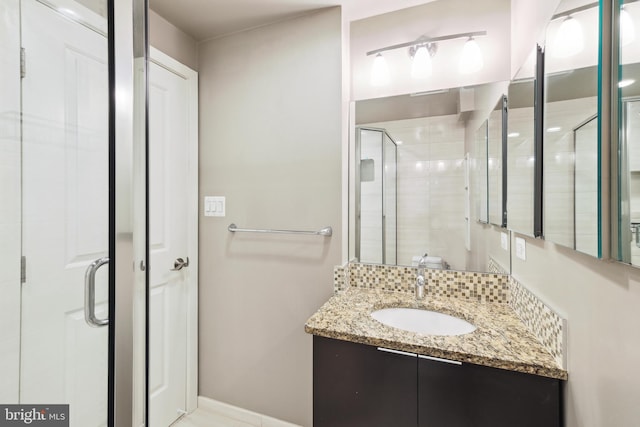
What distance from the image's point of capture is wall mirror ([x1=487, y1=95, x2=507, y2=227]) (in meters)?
1.34

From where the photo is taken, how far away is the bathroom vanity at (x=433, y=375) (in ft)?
3.05

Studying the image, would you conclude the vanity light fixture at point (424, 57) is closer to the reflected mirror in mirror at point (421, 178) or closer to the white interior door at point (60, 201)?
the reflected mirror in mirror at point (421, 178)

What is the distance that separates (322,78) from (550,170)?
119 centimetres

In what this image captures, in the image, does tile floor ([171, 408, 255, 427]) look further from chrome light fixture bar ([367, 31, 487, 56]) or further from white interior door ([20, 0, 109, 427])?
chrome light fixture bar ([367, 31, 487, 56])

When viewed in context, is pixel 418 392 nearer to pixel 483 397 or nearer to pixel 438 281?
pixel 483 397

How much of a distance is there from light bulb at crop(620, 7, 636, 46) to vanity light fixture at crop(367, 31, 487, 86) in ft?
3.22

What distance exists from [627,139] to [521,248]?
0.78 meters

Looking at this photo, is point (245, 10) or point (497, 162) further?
point (245, 10)

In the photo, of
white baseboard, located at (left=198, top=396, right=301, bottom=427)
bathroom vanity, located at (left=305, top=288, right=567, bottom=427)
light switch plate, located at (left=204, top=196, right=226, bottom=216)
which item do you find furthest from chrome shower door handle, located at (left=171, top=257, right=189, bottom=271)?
bathroom vanity, located at (left=305, top=288, right=567, bottom=427)

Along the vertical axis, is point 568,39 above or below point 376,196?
above

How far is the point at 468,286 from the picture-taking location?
149 centimetres

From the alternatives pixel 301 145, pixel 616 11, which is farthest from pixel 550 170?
pixel 301 145

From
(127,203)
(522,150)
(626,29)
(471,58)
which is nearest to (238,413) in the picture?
(127,203)

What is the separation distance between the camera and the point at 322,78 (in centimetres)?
166
